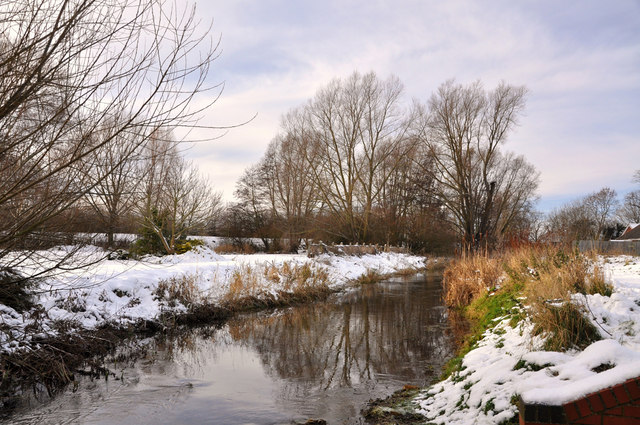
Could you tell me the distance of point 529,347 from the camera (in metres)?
4.90

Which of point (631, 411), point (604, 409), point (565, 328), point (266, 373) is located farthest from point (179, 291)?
point (631, 411)

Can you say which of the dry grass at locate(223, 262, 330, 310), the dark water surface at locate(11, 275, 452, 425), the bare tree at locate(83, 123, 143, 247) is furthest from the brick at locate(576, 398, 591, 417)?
the dry grass at locate(223, 262, 330, 310)

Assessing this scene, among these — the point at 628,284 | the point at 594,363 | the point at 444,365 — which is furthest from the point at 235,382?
the point at 628,284

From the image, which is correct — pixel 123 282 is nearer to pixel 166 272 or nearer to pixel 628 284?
pixel 166 272

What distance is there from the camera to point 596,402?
2.86 metres

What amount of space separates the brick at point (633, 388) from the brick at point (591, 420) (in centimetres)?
25

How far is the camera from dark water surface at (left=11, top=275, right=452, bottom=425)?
18.1 feet

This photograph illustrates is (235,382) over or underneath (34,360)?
underneath

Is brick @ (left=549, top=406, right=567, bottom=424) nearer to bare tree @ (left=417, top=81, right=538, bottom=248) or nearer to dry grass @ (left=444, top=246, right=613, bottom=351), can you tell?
dry grass @ (left=444, top=246, right=613, bottom=351)

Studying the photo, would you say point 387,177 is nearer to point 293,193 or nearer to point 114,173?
point 293,193

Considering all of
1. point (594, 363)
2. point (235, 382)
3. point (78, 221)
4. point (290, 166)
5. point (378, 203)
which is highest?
point (290, 166)

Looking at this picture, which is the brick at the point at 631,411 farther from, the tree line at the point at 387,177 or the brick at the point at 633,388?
the tree line at the point at 387,177

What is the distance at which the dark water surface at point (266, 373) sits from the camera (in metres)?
5.52

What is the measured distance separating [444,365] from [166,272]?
8251 mm
